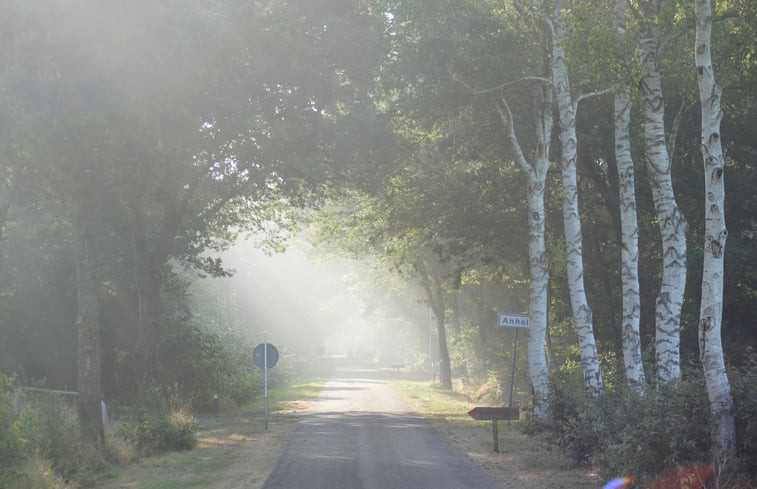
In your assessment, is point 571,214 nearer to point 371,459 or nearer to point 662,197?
point 662,197

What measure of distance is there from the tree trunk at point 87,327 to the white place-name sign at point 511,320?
33.0ft

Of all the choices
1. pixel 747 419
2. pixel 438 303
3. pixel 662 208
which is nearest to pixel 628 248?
pixel 662 208

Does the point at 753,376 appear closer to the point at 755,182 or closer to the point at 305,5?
the point at 755,182

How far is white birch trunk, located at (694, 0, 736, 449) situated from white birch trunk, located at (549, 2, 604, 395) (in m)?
6.58

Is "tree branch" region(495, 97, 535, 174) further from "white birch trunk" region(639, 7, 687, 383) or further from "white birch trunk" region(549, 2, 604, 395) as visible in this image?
"white birch trunk" region(639, 7, 687, 383)

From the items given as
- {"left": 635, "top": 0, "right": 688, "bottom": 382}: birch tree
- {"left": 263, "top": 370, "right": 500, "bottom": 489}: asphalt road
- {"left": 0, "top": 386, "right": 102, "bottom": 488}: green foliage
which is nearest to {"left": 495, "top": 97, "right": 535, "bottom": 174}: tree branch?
{"left": 263, "top": 370, "right": 500, "bottom": 489}: asphalt road

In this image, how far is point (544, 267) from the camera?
21.2 metres

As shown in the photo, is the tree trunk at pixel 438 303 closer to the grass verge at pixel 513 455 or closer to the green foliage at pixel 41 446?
the grass verge at pixel 513 455

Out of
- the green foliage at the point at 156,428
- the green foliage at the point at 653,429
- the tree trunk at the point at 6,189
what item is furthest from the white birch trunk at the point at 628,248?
the tree trunk at the point at 6,189

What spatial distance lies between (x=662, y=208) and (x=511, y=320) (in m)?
8.74

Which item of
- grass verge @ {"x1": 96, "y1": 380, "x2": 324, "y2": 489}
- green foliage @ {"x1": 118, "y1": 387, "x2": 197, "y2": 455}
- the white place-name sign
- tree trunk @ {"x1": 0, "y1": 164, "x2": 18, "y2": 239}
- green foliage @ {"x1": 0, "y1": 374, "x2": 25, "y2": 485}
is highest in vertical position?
tree trunk @ {"x1": 0, "y1": 164, "x2": 18, "y2": 239}

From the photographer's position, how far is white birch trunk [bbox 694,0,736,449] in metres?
9.69

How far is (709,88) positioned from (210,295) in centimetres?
5428

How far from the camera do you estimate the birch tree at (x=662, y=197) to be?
13.1 meters
